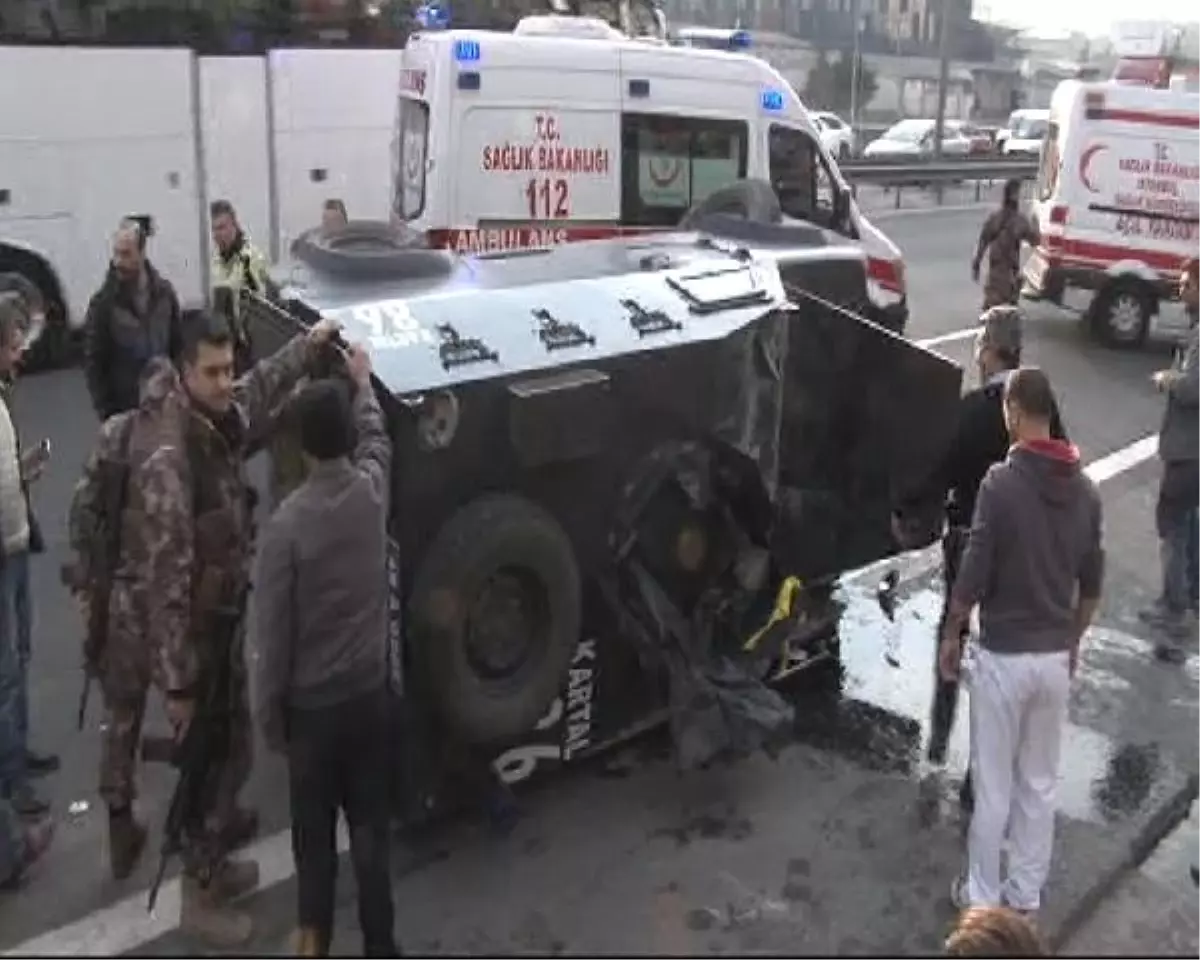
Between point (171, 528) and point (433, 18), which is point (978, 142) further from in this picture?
point (171, 528)

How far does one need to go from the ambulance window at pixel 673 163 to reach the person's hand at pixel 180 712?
8.05 m

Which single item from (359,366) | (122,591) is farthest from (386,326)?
(122,591)

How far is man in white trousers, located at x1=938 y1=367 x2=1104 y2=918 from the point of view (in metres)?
4.46

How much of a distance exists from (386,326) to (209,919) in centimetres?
192

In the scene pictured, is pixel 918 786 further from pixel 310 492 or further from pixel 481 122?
pixel 481 122

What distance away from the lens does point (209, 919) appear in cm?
432

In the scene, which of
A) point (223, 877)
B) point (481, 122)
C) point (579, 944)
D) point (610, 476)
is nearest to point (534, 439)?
point (610, 476)

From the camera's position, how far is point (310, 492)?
3.78 metres

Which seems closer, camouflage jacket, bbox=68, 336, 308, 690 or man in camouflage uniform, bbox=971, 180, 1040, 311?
camouflage jacket, bbox=68, 336, 308, 690

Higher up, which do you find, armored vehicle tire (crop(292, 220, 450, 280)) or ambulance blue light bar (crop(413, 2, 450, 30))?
ambulance blue light bar (crop(413, 2, 450, 30))

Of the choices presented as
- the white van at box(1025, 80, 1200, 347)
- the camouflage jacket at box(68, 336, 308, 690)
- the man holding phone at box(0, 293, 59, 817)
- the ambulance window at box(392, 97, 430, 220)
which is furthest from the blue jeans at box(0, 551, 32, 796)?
the white van at box(1025, 80, 1200, 347)

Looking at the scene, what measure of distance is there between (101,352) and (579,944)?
19.5 feet

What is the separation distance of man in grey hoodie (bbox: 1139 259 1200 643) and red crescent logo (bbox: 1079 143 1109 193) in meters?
8.13

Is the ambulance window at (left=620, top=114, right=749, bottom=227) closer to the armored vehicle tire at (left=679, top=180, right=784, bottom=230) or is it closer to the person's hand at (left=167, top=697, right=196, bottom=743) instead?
the armored vehicle tire at (left=679, top=180, right=784, bottom=230)
